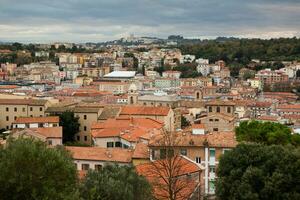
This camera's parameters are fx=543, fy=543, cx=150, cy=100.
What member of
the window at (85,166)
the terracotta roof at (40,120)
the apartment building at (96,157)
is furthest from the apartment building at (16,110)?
the window at (85,166)

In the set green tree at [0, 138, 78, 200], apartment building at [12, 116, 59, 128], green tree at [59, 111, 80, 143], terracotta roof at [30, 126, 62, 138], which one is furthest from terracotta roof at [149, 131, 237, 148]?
green tree at [59, 111, 80, 143]

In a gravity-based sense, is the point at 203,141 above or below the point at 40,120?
above

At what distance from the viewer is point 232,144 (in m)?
27.0

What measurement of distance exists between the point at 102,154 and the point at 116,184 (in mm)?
11670

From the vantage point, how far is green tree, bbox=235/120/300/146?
28438 millimetres

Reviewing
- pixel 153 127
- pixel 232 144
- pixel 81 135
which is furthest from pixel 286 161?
pixel 81 135

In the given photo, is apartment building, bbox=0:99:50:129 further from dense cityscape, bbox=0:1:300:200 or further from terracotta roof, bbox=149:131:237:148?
terracotta roof, bbox=149:131:237:148

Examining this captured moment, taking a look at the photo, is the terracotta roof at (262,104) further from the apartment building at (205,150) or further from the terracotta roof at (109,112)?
the apartment building at (205,150)

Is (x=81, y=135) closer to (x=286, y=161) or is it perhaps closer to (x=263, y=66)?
(x=286, y=161)

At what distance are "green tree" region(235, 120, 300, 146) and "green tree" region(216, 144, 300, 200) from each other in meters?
6.64

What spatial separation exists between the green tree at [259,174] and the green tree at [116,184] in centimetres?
437

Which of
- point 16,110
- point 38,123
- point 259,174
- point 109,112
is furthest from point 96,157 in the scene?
point 16,110

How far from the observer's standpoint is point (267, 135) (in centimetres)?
2905

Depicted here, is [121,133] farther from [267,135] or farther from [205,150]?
[267,135]
